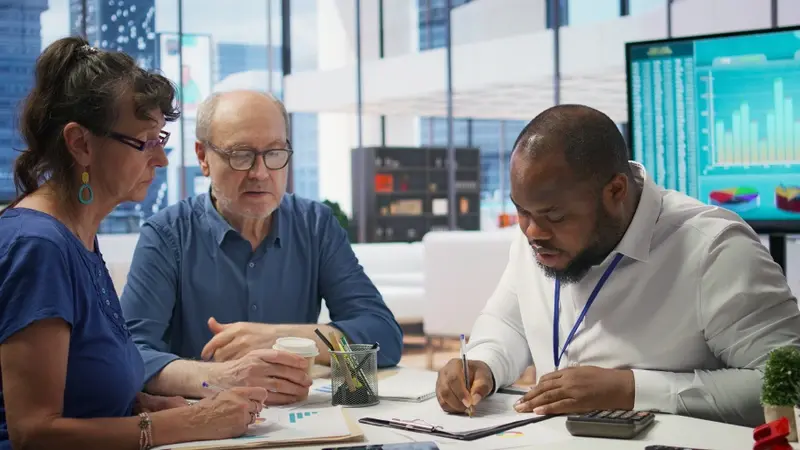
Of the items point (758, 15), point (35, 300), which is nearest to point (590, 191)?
point (35, 300)

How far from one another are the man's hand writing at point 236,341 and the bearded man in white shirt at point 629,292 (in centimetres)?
49

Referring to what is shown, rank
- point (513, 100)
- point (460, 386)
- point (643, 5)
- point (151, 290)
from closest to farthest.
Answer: point (460, 386), point (151, 290), point (643, 5), point (513, 100)

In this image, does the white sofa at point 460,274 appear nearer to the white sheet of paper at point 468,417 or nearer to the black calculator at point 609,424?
the white sheet of paper at point 468,417

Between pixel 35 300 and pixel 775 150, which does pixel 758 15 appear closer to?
pixel 775 150

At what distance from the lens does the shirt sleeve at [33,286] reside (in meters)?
1.41

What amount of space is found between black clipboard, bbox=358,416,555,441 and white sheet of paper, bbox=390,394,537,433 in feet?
0.06

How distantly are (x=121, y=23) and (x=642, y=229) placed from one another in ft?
30.2

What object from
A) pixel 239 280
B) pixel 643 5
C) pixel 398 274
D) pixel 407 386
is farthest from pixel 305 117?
pixel 407 386

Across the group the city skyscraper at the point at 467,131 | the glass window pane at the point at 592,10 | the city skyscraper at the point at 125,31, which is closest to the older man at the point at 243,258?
the city skyscraper at the point at 125,31

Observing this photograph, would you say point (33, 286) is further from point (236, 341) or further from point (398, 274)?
point (398, 274)

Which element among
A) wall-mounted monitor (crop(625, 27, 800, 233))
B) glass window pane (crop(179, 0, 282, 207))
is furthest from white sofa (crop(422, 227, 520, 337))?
glass window pane (crop(179, 0, 282, 207))

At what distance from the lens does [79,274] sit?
154 cm

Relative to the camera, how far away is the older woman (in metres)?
1.42

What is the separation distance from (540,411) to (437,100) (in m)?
12.7
